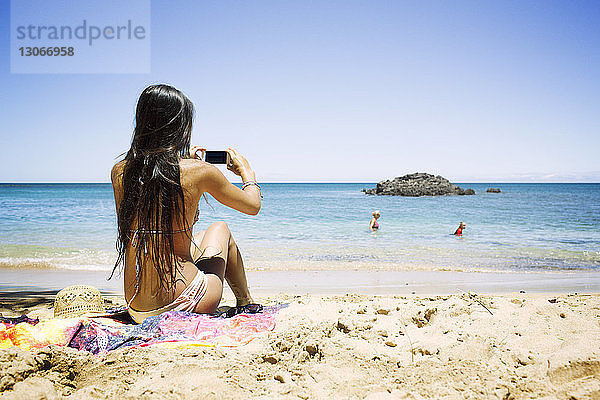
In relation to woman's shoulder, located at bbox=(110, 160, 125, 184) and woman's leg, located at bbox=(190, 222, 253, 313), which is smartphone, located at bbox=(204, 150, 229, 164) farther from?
woman's shoulder, located at bbox=(110, 160, 125, 184)

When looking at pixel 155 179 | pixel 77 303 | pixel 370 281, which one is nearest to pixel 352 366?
pixel 155 179

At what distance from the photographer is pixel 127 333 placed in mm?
2486

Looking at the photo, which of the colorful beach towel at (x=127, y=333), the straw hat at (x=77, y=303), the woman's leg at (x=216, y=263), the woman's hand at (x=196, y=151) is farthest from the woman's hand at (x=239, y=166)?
the straw hat at (x=77, y=303)

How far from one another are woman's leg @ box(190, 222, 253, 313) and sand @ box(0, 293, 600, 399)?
47 centimetres

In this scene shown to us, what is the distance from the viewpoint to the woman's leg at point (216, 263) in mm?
2816

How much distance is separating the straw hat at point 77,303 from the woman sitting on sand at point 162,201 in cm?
87

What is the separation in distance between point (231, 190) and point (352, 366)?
133cm

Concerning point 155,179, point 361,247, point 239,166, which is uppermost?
point 239,166

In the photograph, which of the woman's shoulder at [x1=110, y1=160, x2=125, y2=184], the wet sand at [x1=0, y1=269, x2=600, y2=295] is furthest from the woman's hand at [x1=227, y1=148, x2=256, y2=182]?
the wet sand at [x1=0, y1=269, x2=600, y2=295]

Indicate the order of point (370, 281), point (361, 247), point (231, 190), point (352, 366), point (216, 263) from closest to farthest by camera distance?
point (352, 366), point (231, 190), point (216, 263), point (370, 281), point (361, 247)

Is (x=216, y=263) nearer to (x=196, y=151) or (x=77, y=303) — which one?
(x=196, y=151)

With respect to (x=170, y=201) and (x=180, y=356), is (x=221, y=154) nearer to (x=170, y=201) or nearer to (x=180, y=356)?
(x=170, y=201)

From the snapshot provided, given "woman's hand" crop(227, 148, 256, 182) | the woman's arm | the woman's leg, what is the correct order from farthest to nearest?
"woman's hand" crop(227, 148, 256, 182) → the woman's leg → the woman's arm

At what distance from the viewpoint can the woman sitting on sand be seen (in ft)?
8.05
